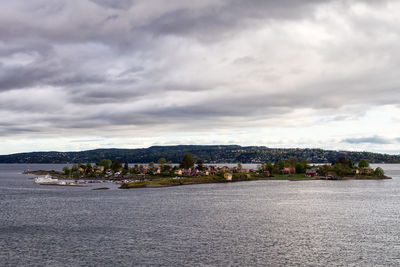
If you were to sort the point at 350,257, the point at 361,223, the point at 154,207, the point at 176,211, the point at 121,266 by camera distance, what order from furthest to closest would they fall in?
the point at 154,207
the point at 176,211
the point at 361,223
the point at 350,257
the point at 121,266

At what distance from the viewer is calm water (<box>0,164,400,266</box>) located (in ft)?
162

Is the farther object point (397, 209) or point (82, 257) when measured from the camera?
point (397, 209)

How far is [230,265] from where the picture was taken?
4647cm

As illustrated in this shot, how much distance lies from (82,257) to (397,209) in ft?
253

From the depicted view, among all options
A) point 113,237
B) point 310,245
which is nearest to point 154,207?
point 113,237

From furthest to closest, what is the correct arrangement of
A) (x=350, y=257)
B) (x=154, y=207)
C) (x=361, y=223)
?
(x=154, y=207) < (x=361, y=223) < (x=350, y=257)

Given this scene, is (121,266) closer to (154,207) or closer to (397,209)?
(154,207)

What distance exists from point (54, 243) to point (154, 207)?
40794 millimetres

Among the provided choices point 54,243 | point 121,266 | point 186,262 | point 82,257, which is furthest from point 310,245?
point 54,243

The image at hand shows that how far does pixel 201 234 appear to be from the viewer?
63.3 metres

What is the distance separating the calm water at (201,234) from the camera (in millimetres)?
49281

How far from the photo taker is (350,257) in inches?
1951

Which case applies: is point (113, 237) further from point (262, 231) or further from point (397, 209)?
point (397, 209)

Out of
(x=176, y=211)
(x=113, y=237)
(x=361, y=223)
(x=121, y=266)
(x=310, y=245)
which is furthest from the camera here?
(x=176, y=211)
